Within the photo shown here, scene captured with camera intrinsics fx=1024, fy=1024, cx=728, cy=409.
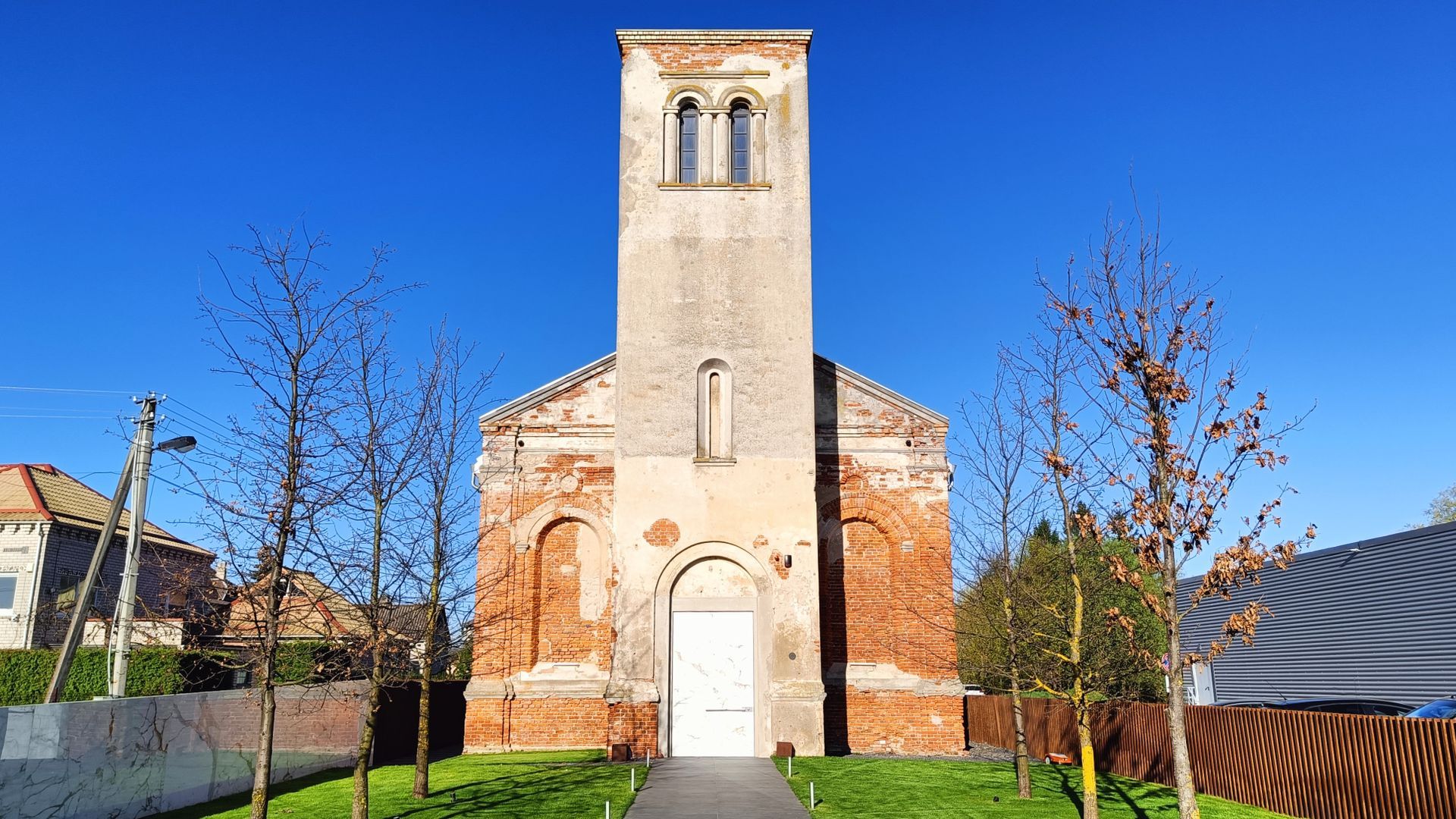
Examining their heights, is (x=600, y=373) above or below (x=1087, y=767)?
above

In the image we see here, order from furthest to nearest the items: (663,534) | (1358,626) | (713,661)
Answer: (1358,626) < (663,534) < (713,661)

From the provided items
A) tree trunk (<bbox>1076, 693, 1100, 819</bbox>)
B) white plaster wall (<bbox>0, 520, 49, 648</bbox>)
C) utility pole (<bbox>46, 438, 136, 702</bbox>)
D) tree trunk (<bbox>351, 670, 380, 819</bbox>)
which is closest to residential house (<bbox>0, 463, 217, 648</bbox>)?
white plaster wall (<bbox>0, 520, 49, 648</bbox>)

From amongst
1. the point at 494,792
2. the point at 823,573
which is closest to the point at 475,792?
the point at 494,792

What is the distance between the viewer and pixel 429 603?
16859mm

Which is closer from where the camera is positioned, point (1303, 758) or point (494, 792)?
point (1303, 758)

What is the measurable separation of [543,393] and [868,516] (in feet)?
26.8

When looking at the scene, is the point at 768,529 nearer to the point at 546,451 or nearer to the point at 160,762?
the point at 546,451

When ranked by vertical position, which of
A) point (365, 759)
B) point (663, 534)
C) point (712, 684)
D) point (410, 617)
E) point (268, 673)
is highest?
point (663, 534)

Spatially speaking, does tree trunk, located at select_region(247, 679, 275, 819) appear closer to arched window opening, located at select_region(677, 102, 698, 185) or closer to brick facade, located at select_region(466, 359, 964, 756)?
brick facade, located at select_region(466, 359, 964, 756)

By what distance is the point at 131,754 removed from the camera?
626 inches

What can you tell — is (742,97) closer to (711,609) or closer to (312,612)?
(711,609)

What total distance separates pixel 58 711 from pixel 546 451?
11.5 m

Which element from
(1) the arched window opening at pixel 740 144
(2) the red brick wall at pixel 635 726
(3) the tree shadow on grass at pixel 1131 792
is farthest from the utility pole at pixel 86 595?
(3) the tree shadow on grass at pixel 1131 792

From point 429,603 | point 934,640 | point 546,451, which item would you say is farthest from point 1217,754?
point 546,451
